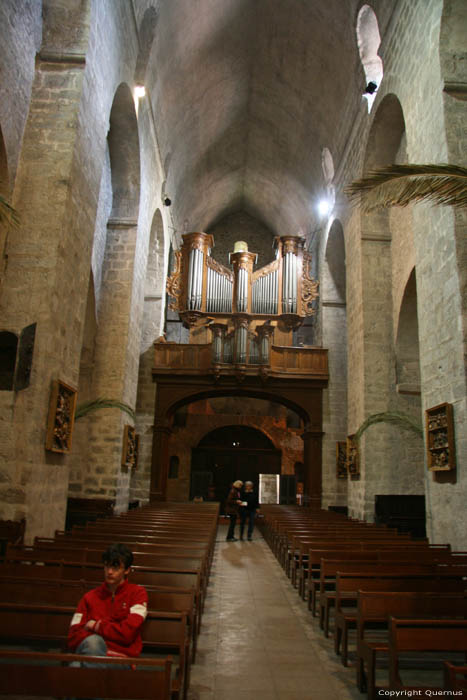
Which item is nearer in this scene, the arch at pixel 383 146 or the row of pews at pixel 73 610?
the row of pews at pixel 73 610

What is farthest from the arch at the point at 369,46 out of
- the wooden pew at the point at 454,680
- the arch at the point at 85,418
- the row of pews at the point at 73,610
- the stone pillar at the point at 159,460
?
the wooden pew at the point at 454,680

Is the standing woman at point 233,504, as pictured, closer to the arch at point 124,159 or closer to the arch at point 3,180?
the arch at point 124,159

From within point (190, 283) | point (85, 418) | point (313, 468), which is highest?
point (190, 283)

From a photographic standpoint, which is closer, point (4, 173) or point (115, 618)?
point (115, 618)

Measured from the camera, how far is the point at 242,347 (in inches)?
624

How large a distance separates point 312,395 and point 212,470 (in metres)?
7.00

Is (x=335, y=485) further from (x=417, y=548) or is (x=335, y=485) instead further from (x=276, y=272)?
(x=417, y=548)

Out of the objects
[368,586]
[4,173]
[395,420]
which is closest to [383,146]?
[395,420]

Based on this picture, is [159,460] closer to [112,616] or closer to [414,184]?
[414,184]

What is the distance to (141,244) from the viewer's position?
527 inches

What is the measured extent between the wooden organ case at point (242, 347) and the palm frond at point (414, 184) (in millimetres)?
10203

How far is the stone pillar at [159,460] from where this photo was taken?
1551 cm

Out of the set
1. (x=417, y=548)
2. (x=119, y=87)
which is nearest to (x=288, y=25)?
(x=119, y=87)

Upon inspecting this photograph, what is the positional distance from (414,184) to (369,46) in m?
8.35
